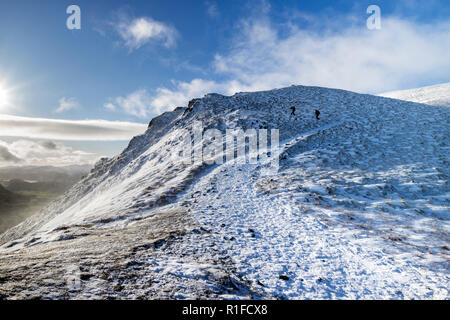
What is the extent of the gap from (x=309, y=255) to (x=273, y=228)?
2.17 m

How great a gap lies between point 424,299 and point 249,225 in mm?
5816

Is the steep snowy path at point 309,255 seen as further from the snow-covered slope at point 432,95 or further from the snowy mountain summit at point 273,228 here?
the snow-covered slope at point 432,95

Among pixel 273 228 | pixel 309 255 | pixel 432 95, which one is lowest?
pixel 309 255

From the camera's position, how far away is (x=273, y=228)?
920 cm

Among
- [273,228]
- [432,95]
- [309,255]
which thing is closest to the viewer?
[309,255]

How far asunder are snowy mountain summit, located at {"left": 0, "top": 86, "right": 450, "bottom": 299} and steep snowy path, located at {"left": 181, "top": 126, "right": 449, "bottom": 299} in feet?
0.13

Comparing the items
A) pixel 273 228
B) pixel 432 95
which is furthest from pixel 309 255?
pixel 432 95

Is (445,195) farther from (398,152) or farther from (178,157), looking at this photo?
(178,157)

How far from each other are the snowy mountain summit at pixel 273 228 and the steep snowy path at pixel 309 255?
4 cm

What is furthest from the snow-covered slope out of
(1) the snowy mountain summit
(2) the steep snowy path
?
(2) the steep snowy path

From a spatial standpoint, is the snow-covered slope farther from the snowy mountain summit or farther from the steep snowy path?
the steep snowy path

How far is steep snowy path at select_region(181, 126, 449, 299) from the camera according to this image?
5637 mm

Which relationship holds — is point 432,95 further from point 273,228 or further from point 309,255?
point 309,255

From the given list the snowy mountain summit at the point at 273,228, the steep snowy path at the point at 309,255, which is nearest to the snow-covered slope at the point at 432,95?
the snowy mountain summit at the point at 273,228
